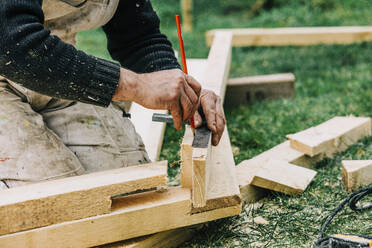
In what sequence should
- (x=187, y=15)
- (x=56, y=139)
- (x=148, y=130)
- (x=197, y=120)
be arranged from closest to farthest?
(x=197, y=120)
(x=56, y=139)
(x=148, y=130)
(x=187, y=15)

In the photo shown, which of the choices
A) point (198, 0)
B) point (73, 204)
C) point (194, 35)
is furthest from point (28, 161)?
point (198, 0)

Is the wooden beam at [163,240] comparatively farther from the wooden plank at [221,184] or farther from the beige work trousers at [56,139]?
the beige work trousers at [56,139]

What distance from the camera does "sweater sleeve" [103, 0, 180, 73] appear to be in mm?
2373

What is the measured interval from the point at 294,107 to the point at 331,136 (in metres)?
1.07

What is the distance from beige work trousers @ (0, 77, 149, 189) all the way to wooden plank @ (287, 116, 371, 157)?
0.95 metres

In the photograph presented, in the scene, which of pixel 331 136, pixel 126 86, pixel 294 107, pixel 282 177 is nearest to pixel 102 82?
pixel 126 86

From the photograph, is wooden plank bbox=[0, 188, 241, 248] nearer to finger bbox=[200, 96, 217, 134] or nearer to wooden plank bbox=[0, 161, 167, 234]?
wooden plank bbox=[0, 161, 167, 234]

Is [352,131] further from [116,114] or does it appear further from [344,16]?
[344,16]

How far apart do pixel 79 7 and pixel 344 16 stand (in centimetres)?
564

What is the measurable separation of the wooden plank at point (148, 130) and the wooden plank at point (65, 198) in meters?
1.03

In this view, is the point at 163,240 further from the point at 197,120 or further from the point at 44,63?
the point at 44,63

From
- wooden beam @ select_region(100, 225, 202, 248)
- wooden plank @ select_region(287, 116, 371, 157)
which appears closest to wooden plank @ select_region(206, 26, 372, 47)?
wooden plank @ select_region(287, 116, 371, 157)

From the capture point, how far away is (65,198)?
1.63 meters

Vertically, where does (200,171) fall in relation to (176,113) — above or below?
below
